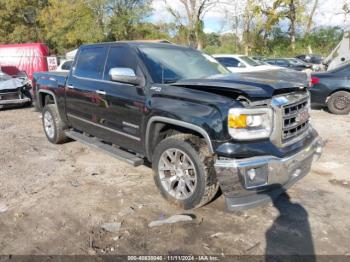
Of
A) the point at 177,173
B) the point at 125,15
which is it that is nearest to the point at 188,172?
the point at 177,173

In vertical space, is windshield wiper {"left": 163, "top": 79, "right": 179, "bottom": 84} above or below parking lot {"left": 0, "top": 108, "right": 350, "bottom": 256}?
above

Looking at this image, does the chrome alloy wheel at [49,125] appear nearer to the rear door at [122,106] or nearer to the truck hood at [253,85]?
the rear door at [122,106]

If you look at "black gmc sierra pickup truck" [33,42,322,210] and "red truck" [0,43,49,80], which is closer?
"black gmc sierra pickup truck" [33,42,322,210]

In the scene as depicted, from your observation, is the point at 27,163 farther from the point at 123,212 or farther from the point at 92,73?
the point at 123,212

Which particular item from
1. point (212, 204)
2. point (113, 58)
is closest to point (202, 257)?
point (212, 204)

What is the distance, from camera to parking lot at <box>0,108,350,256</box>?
3225 mm

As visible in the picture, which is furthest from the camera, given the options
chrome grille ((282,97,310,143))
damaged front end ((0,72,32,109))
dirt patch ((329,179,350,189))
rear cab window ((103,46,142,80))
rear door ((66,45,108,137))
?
damaged front end ((0,72,32,109))

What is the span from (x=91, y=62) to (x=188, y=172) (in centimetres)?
260

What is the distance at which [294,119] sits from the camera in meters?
3.69

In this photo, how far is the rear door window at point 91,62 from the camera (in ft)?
16.7

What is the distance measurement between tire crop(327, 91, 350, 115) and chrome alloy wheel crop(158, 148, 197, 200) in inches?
263

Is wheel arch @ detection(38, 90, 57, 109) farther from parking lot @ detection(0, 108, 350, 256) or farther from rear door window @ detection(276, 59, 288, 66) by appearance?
rear door window @ detection(276, 59, 288, 66)

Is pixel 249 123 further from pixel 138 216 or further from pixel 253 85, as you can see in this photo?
pixel 138 216

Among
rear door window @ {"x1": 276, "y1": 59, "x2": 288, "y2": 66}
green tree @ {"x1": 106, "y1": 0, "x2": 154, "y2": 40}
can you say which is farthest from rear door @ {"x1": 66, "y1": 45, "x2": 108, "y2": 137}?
green tree @ {"x1": 106, "y1": 0, "x2": 154, "y2": 40}
